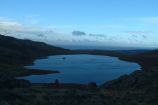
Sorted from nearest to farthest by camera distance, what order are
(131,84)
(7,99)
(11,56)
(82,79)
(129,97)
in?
(7,99)
(129,97)
(131,84)
(82,79)
(11,56)

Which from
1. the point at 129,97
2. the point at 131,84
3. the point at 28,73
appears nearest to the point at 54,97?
the point at 129,97

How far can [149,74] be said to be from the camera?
181 ft

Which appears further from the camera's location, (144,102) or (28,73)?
(28,73)

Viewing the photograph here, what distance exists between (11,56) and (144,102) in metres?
101

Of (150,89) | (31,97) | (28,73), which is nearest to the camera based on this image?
(31,97)

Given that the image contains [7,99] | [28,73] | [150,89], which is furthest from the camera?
[28,73]

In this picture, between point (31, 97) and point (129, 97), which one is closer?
point (31, 97)

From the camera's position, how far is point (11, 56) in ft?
422

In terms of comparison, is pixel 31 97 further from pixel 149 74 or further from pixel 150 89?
pixel 149 74

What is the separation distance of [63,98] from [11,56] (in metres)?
98.0

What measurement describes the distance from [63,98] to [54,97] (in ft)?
2.52

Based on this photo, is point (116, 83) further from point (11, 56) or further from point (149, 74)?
point (11, 56)

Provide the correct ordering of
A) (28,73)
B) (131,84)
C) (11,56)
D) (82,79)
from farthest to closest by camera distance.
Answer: (11,56)
(28,73)
(82,79)
(131,84)

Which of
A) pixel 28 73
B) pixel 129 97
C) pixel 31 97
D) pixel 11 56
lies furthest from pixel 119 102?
pixel 11 56
